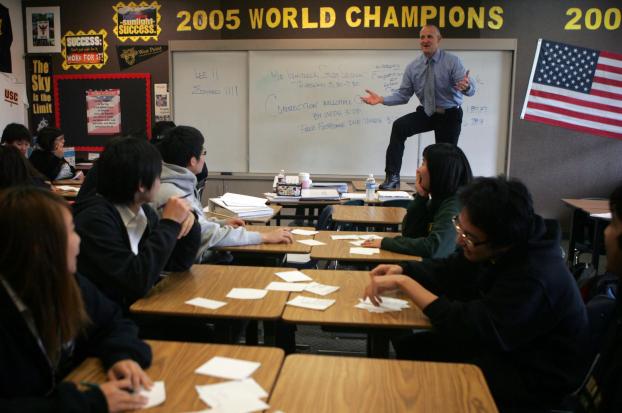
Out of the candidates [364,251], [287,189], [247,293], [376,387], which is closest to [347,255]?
[364,251]

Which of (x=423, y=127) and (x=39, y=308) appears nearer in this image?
(x=39, y=308)

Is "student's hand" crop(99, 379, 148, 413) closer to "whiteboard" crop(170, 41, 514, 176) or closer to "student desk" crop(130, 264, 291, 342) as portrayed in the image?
"student desk" crop(130, 264, 291, 342)

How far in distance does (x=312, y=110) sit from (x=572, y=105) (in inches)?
119

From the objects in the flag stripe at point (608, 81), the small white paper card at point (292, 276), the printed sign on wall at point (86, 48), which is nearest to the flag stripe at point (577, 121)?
the flag stripe at point (608, 81)

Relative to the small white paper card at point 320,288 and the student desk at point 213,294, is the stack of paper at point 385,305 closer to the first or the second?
the small white paper card at point 320,288

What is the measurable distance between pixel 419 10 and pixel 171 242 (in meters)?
5.16

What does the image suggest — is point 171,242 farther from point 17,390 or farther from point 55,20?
point 55,20

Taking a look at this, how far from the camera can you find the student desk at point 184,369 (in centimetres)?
116

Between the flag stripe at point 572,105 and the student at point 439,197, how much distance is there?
14.0 ft

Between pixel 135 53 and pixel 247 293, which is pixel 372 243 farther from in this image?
pixel 135 53

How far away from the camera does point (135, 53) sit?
6.53 m

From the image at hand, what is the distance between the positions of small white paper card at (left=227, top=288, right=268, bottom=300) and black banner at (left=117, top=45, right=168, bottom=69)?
5.28 metres

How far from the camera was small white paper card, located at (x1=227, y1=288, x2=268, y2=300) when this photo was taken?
1852 mm

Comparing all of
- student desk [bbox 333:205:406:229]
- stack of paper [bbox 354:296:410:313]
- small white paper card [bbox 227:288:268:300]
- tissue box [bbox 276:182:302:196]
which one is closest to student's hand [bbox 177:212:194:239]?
small white paper card [bbox 227:288:268:300]
